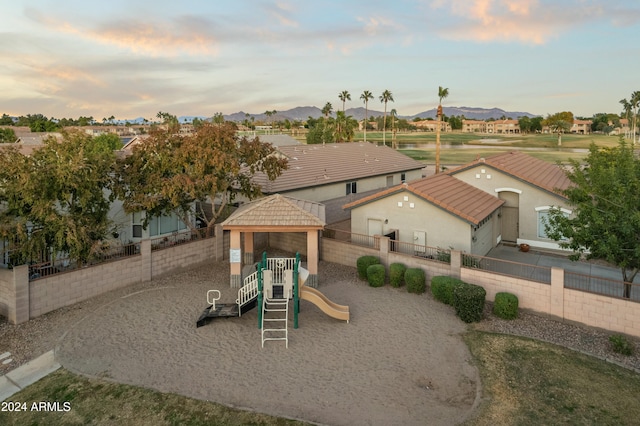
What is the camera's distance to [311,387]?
36.2 feet

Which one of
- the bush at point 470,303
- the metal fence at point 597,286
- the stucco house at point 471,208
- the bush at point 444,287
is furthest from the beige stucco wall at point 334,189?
the metal fence at point 597,286

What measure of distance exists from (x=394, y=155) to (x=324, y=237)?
23.7 meters

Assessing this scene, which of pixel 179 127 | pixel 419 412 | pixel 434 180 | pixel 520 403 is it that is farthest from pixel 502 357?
pixel 179 127

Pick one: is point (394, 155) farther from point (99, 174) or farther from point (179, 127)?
point (99, 174)

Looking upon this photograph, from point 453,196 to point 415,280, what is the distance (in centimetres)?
678

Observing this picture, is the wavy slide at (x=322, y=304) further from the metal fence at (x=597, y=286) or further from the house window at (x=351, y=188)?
the house window at (x=351, y=188)

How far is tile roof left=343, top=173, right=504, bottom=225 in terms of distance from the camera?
67.3 feet

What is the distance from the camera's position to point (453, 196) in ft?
73.5

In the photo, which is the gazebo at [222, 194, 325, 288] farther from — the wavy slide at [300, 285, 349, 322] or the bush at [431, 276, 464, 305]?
the bush at [431, 276, 464, 305]

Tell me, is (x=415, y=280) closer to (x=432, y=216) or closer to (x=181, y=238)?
(x=432, y=216)

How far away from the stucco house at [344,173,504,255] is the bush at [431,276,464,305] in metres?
2.64

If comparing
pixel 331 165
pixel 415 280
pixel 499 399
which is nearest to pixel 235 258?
pixel 415 280

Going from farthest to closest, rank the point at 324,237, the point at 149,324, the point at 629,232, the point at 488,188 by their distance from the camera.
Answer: the point at 488,188 → the point at 324,237 → the point at 149,324 → the point at 629,232

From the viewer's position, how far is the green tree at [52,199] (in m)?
15.4
